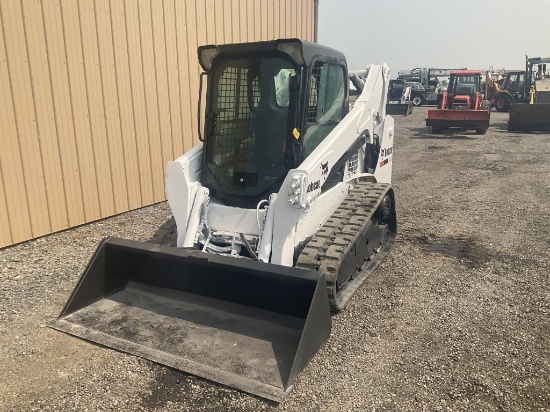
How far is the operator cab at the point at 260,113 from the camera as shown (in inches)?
178

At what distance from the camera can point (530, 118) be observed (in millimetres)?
18203

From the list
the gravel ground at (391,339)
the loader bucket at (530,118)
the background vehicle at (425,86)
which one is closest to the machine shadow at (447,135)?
the loader bucket at (530,118)

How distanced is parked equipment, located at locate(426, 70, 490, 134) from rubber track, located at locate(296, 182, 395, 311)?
13.4 meters

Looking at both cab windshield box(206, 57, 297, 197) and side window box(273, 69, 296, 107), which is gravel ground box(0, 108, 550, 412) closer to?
cab windshield box(206, 57, 297, 197)

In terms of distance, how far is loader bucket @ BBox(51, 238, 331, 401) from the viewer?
3.43 metres

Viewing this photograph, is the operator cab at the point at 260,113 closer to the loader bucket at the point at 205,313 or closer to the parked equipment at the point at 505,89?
the loader bucket at the point at 205,313

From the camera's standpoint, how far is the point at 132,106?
26.0ft

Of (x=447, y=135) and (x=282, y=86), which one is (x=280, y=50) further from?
(x=447, y=135)

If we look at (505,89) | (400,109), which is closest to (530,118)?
(400,109)

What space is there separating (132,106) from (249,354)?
5.63m

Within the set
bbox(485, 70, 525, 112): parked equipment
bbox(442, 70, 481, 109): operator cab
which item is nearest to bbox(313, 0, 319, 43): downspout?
bbox(442, 70, 481, 109): operator cab

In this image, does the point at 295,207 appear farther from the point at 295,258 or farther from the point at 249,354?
the point at 249,354

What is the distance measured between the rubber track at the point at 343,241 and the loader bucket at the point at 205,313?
41 centimetres

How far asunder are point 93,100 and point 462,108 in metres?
16.3
